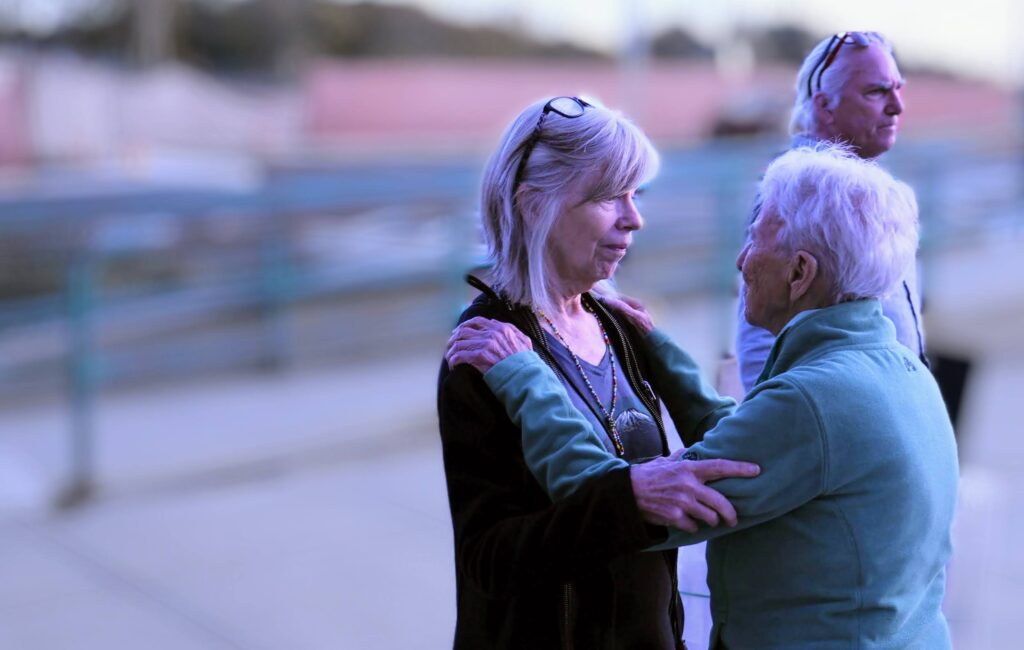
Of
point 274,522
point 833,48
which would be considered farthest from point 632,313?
point 274,522

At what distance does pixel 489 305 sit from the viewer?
2006 mm

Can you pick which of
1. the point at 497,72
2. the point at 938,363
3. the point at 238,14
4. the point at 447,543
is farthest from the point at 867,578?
the point at 238,14

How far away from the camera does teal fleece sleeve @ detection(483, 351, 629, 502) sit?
1796 millimetres

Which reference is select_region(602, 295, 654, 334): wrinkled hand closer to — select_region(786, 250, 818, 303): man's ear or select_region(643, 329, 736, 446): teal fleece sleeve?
select_region(643, 329, 736, 446): teal fleece sleeve

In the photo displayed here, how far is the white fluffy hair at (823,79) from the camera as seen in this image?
248 centimetres

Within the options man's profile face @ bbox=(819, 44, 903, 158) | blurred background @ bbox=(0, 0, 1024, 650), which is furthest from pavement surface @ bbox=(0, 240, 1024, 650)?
man's profile face @ bbox=(819, 44, 903, 158)

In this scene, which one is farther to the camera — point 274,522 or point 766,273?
point 274,522

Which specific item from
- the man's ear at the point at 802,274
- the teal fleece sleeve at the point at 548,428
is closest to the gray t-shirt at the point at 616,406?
the teal fleece sleeve at the point at 548,428

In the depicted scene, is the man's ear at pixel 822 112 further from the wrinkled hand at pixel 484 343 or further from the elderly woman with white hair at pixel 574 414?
the wrinkled hand at pixel 484 343

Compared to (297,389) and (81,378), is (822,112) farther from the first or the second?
(297,389)

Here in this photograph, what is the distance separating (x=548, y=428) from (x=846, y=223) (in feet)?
1.65

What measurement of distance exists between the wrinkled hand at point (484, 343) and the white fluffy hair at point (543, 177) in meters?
0.10

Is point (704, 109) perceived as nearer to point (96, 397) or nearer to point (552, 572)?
point (96, 397)

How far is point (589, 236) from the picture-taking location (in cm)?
199
